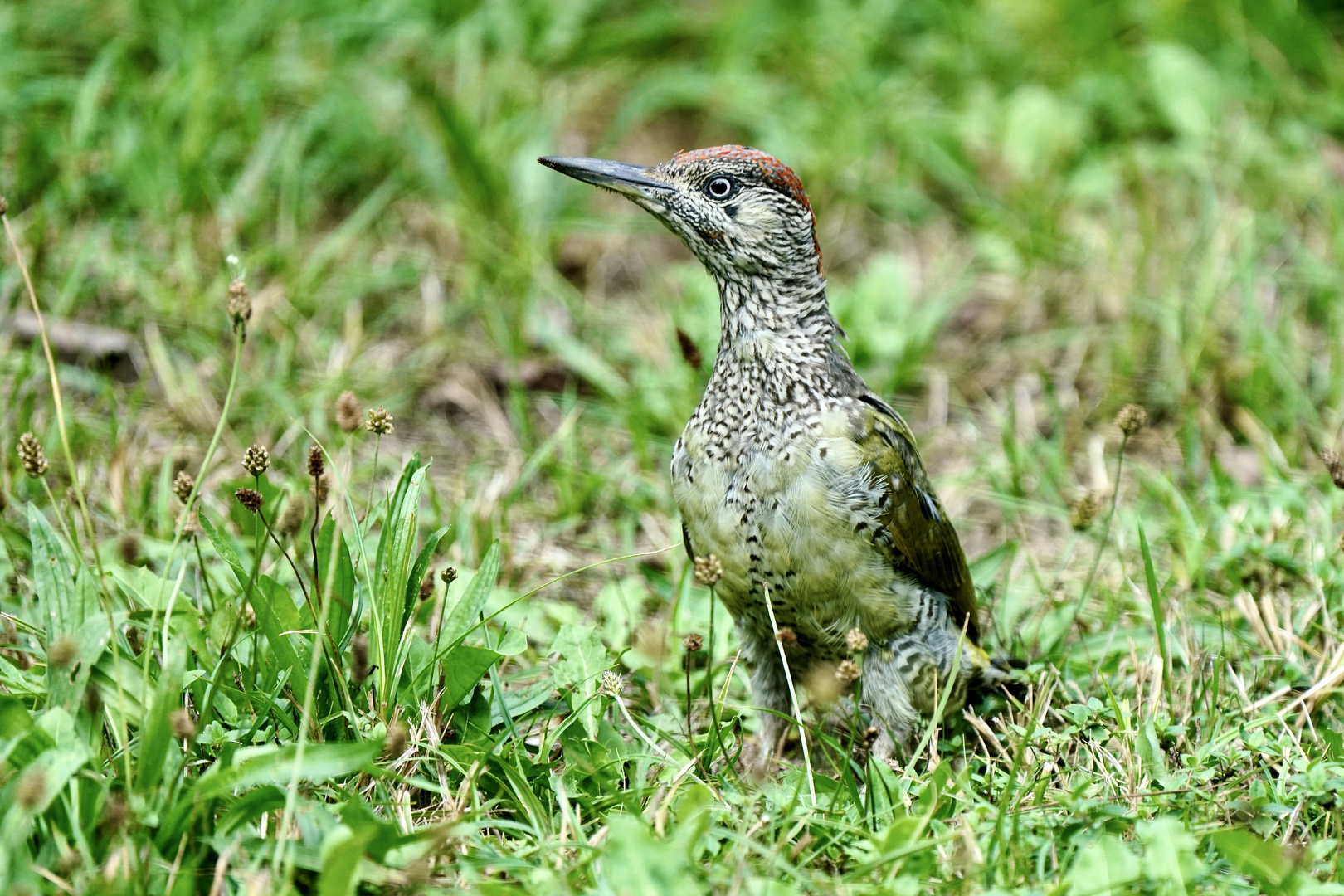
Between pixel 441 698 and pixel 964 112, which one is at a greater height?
pixel 964 112

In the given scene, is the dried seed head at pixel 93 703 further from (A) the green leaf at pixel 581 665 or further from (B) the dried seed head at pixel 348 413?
(A) the green leaf at pixel 581 665

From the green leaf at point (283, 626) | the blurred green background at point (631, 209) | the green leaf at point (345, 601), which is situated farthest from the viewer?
the blurred green background at point (631, 209)

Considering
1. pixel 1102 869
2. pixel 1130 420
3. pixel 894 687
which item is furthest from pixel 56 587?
pixel 1130 420

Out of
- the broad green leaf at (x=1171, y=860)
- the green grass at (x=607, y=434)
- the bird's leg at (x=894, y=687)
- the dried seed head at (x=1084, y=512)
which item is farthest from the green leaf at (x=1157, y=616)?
the broad green leaf at (x=1171, y=860)

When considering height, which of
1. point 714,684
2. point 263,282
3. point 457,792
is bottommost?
point 714,684

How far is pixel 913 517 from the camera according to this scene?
3.85 metres

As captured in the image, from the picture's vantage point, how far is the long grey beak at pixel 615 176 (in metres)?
3.95

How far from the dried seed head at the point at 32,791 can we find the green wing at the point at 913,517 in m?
2.19

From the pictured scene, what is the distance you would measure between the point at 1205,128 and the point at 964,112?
4.23 feet

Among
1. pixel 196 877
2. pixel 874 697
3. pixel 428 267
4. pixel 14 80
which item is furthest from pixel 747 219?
pixel 14 80

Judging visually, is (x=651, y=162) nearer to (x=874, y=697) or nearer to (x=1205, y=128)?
(x=1205, y=128)

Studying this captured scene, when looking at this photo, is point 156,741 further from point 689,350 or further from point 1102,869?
point 689,350

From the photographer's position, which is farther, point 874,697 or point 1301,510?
point 1301,510

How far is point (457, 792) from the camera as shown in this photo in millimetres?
3297
